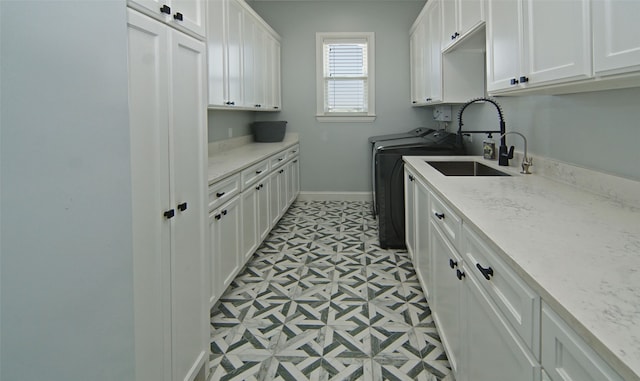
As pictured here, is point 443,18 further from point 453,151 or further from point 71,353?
point 71,353

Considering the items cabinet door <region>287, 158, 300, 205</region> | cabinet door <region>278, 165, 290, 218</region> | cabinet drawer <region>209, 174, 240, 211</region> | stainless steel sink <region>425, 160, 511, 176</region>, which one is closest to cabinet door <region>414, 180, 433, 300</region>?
stainless steel sink <region>425, 160, 511, 176</region>

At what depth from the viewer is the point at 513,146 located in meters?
2.67

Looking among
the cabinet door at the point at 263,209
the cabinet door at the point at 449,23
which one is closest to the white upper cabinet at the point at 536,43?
the cabinet door at the point at 449,23

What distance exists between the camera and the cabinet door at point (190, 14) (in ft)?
5.03

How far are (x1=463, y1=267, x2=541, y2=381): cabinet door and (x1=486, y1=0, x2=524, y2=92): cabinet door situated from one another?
100 centimetres

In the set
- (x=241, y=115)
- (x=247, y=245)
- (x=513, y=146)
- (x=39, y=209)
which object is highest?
(x=241, y=115)

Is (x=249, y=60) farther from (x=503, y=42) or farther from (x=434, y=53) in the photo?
(x=503, y=42)

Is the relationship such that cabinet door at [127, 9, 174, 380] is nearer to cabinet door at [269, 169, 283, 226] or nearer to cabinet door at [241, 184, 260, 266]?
cabinet door at [241, 184, 260, 266]

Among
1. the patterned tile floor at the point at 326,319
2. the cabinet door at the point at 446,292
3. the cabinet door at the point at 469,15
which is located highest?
the cabinet door at the point at 469,15

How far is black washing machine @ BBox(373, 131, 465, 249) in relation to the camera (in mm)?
3771

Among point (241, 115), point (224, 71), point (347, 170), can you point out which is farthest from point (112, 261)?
point (347, 170)

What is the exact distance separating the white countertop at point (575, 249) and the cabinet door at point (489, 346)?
198 mm

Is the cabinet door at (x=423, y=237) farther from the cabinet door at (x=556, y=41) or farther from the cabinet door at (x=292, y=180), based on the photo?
the cabinet door at (x=292, y=180)

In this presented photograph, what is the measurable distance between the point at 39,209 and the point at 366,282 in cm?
252
